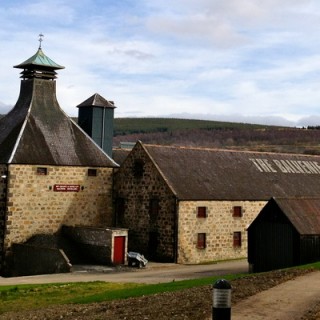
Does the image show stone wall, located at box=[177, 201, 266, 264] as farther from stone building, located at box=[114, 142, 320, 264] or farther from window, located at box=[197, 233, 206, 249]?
window, located at box=[197, 233, 206, 249]

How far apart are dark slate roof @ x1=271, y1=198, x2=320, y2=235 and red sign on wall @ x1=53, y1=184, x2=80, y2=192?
601 inches

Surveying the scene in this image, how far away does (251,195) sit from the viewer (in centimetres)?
4019

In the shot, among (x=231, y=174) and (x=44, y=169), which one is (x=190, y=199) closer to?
(x=231, y=174)

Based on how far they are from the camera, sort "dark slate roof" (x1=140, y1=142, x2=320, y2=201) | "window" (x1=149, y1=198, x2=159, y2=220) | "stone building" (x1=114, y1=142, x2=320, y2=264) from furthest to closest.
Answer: "dark slate roof" (x1=140, y1=142, x2=320, y2=201) → "window" (x1=149, y1=198, x2=159, y2=220) → "stone building" (x1=114, y1=142, x2=320, y2=264)

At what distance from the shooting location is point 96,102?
4628cm

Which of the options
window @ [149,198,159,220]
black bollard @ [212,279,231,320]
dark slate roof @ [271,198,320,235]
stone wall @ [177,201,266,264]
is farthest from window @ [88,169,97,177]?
black bollard @ [212,279,231,320]

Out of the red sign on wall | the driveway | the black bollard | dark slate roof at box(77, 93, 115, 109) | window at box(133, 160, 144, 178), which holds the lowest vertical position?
the driveway

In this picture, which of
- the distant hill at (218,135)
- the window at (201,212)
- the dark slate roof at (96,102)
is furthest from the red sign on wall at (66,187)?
the distant hill at (218,135)

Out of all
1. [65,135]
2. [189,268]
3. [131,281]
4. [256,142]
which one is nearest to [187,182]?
[189,268]

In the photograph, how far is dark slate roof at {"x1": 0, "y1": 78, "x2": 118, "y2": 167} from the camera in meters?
37.2

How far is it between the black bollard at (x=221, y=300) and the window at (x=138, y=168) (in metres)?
30.0

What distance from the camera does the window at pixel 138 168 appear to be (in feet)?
129

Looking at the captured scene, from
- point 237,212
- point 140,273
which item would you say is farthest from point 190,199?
point 140,273

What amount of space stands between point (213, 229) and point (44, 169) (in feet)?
41.1
